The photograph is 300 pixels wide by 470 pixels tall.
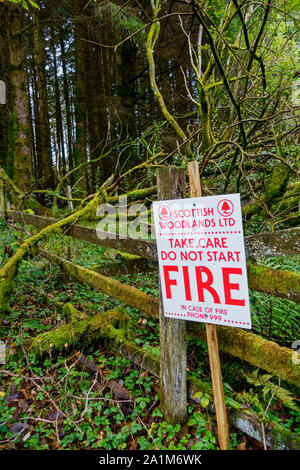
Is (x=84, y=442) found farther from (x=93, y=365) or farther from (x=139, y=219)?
(x=139, y=219)

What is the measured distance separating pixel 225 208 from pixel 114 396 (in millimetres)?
2128

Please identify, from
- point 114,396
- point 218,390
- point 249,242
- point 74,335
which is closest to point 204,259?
point 249,242

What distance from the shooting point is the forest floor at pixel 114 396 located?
240 cm

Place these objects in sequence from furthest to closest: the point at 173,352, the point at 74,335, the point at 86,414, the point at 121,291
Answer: the point at 74,335 → the point at 121,291 → the point at 86,414 → the point at 173,352

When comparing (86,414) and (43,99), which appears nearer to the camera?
(86,414)

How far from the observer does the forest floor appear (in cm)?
240

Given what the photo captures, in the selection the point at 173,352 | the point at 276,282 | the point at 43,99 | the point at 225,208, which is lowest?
the point at 173,352

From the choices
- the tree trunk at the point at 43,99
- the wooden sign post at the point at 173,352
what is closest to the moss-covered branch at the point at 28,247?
the wooden sign post at the point at 173,352

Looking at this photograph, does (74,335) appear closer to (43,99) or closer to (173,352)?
(173,352)

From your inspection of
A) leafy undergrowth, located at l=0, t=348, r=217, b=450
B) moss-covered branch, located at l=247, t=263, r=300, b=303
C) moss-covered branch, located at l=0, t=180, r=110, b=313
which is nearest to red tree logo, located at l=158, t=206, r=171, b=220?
moss-covered branch, located at l=247, t=263, r=300, b=303

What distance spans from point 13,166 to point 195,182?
7.10 m

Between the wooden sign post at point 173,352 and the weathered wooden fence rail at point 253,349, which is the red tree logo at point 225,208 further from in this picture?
the weathered wooden fence rail at point 253,349

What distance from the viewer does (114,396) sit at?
284 cm
